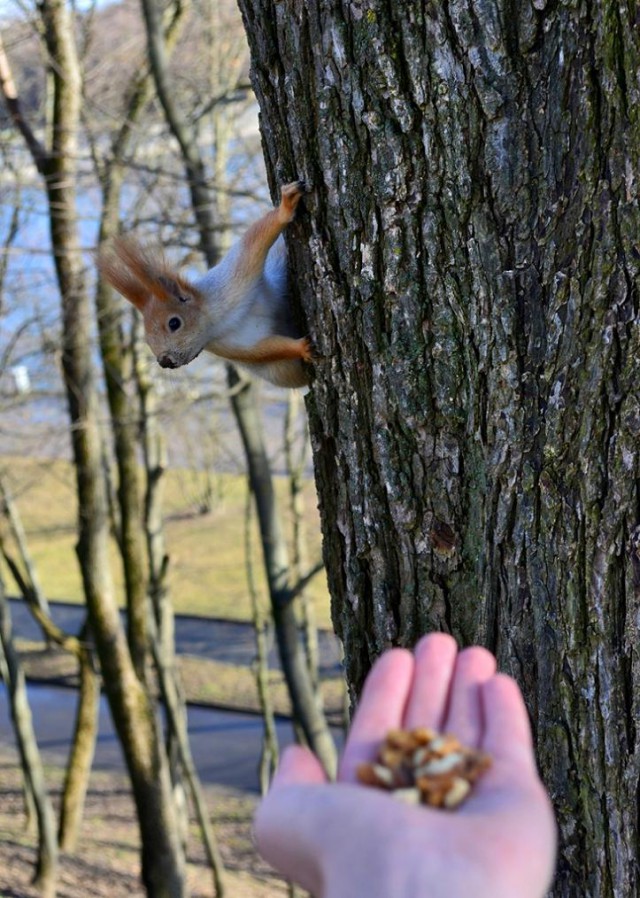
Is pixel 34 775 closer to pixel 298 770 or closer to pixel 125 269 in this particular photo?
pixel 125 269

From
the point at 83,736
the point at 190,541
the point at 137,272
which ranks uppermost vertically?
the point at 137,272

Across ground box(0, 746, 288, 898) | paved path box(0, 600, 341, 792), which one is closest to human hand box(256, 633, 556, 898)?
ground box(0, 746, 288, 898)

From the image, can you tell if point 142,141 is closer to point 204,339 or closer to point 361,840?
point 204,339

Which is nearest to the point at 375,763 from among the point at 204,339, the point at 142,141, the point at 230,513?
the point at 204,339

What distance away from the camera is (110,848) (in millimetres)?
9992

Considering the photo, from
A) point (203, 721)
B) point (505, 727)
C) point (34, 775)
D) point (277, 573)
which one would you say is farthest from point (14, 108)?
point (203, 721)

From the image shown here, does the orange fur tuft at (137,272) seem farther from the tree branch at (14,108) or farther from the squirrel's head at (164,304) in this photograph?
the tree branch at (14,108)

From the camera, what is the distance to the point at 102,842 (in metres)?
10.2

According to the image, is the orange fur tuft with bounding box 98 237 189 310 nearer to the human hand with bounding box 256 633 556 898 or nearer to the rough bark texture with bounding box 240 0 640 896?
the rough bark texture with bounding box 240 0 640 896

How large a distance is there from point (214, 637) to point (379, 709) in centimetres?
1144

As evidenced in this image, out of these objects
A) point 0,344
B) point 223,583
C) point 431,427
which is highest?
point 431,427

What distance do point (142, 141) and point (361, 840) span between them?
310 inches

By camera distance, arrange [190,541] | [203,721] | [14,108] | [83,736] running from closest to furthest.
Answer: [14,108]
[83,736]
[203,721]
[190,541]

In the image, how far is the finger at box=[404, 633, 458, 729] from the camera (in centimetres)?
126
